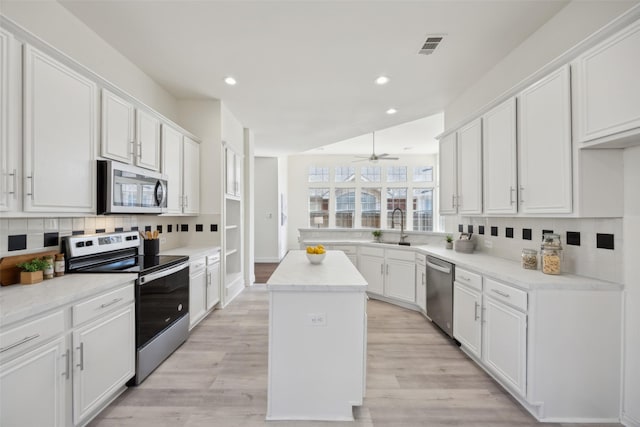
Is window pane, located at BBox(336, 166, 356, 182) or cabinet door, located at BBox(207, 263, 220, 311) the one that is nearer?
cabinet door, located at BBox(207, 263, 220, 311)

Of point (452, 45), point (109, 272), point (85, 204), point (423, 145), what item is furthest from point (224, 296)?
point (423, 145)

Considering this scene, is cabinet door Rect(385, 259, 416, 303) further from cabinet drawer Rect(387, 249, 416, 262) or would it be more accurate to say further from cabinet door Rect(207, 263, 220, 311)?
cabinet door Rect(207, 263, 220, 311)

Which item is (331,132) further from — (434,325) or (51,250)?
(51,250)

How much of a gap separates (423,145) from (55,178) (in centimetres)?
781

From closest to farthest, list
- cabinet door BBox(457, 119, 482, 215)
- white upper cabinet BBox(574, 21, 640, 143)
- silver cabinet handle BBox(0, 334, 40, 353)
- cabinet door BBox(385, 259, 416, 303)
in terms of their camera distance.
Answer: silver cabinet handle BBox(0, 334, 40, 353) → white upper cabinet BBox(574, 21, 640, 143) → cabinet door BBox(457, 119, 482, 215) → cabinet door BBox(385, 259, 416, 303)

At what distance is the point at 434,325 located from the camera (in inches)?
129

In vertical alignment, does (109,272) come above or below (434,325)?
above

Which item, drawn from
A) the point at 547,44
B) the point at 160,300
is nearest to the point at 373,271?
the point at 160,300

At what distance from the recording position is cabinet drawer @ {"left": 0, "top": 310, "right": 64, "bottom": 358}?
123 cm

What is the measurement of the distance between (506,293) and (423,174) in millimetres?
7469

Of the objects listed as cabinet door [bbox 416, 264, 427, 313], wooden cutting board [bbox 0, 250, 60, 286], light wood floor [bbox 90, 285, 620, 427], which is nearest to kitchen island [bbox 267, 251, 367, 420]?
light wood floor [bbox 90, 285, 620, 427]

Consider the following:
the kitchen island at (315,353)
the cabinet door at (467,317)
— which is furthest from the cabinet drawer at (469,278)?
the kitchen island at (315,353)

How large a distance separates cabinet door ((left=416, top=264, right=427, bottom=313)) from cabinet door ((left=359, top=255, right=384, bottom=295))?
587 mm

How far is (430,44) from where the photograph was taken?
8.16 ft
